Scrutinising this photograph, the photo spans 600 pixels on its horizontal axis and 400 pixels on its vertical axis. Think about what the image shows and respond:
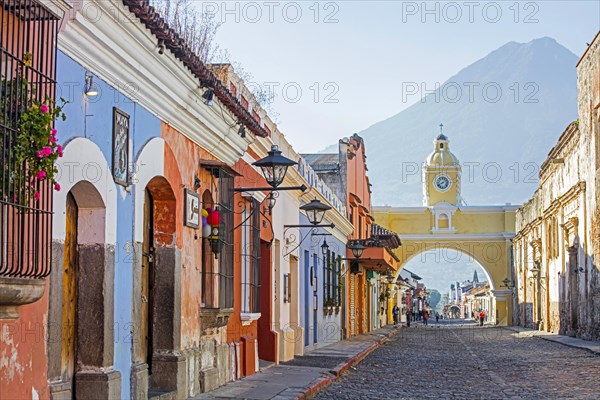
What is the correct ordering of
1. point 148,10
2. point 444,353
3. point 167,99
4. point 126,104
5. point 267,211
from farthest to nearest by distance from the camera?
point 444,353 < point 267,211 < point 167,99 < point 126,104 < point 148,10

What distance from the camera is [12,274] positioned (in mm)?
5141

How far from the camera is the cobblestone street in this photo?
1209 centimetres

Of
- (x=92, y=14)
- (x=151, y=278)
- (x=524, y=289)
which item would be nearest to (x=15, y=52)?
(x=92, y=14)

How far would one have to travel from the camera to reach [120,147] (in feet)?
25.5

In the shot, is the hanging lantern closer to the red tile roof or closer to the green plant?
the red tile roof

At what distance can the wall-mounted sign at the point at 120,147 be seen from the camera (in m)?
7.58

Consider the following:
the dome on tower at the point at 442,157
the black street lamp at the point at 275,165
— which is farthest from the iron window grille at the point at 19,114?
the dome on tower at the point at 442,157

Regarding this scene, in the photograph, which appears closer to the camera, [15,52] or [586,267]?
[15,52]

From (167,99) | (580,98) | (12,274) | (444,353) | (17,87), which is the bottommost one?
(444,353)

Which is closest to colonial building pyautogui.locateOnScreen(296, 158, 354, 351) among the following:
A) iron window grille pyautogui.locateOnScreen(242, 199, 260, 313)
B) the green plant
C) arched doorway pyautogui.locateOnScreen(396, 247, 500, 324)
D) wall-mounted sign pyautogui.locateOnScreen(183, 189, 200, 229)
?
iron window grille pyautogui.locateOnScreen(242, 199, 260, 313)

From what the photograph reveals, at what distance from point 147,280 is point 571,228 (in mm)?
23662

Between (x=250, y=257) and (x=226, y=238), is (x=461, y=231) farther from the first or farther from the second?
(x=226, y=238)

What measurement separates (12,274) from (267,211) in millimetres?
10167

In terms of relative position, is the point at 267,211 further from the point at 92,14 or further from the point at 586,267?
the point at 586,267
